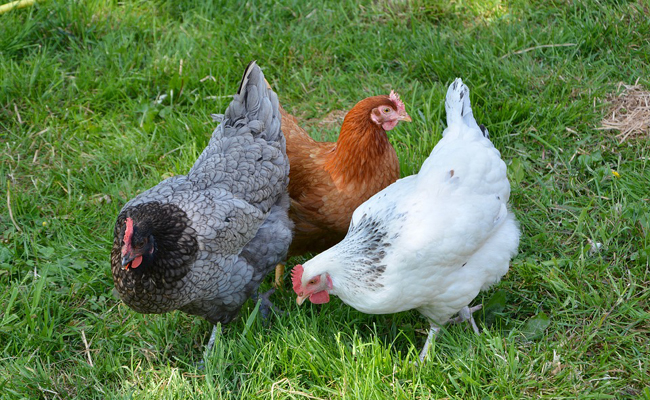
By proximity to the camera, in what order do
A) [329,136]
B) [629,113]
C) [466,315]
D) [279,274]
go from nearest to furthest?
1. [466,315]
2. [279,274]
3. [629,113]
4. [329,136]

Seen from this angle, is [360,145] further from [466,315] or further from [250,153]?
[466,315]

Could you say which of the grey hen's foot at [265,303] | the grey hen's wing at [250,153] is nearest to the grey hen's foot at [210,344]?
the grey hen's foot at [265,303]

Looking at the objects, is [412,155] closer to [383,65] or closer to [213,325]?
[383,65]

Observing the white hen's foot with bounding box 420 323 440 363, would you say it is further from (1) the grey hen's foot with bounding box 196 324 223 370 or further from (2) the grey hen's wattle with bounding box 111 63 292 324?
(1) the grey hen's foot with bounding box 196 324 223 370

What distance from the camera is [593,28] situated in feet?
14.6

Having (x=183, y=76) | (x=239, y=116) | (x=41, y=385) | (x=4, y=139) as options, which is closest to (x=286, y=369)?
(x=41, y=385)

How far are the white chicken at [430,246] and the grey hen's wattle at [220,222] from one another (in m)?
0.37

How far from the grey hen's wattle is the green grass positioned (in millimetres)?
286

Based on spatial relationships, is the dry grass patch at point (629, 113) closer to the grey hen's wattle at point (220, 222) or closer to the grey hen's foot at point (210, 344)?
the grey hen's wattle at point (220, 222)

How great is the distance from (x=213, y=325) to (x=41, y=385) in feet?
2.91

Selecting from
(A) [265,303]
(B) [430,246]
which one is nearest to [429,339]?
(B) [430,246]

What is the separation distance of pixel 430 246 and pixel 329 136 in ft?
5.98

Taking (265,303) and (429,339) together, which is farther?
(265,303)

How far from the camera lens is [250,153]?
3312 millimetres
